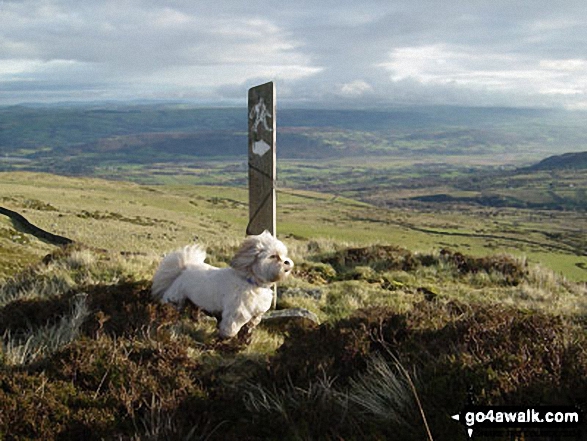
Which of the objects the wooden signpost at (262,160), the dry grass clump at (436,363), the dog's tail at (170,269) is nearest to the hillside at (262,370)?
the dry grass clump at (436,363)

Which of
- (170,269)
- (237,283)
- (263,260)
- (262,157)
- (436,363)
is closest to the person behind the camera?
(436,363)

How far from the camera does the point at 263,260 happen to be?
6.35 m

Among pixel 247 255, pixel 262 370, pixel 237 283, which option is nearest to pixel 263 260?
pixel 247 255

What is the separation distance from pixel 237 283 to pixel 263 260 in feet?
1.84

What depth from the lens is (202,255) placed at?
25.1 ft

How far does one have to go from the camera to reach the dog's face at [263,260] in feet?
20.8

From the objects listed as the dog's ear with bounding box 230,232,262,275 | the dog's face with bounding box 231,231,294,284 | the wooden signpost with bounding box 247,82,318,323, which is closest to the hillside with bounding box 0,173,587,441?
the dog's face with bounding box 231,231,294,284

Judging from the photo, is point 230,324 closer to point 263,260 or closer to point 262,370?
point 263,260

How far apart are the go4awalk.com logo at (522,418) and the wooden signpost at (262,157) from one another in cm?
537

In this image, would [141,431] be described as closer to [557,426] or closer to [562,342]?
[557,426]

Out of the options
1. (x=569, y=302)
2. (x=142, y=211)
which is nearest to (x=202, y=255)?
(x=569, y=302)

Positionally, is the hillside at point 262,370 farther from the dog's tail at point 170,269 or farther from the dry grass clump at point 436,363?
the dog's tail at point 170,269

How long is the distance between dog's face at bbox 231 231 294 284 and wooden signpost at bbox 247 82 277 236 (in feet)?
5.99

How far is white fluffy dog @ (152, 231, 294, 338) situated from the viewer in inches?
252
